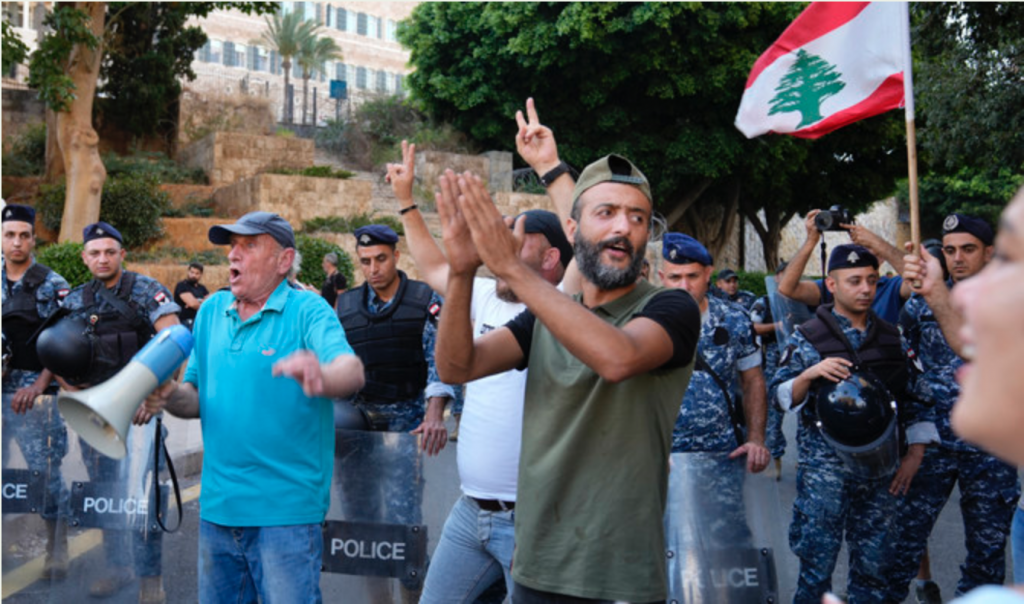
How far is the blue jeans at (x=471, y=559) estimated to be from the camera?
3.35 meters

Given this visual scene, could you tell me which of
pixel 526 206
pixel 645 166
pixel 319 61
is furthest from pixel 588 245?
pixel 319 61

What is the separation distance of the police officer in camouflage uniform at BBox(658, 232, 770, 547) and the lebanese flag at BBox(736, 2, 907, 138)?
5.72 ft

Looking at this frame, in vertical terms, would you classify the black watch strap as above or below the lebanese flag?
below

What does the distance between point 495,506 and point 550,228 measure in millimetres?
1157

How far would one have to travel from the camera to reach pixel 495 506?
3.43 m

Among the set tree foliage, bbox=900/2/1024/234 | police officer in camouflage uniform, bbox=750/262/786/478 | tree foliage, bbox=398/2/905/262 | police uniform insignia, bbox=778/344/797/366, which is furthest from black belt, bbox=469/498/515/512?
tree foliage, bbox=398/2/905/262

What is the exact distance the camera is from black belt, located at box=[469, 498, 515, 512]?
3.40 meters

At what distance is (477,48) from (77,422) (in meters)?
23.8

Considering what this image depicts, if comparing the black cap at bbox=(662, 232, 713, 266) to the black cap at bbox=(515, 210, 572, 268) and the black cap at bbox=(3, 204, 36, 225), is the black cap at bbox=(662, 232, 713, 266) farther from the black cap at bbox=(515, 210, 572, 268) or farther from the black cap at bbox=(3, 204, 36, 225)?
the black cap at bbox=(3, 204, 36, 225)

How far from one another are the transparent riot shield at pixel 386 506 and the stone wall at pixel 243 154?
1917 centimetres

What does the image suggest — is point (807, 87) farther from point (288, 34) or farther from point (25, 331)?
point (288, 34)

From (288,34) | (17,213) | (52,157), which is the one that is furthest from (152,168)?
(288,34)

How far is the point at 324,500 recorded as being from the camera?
353cm

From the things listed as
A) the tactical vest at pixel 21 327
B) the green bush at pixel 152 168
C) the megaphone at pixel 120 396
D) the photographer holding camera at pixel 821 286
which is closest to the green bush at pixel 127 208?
the green bush at pixel 152 168
